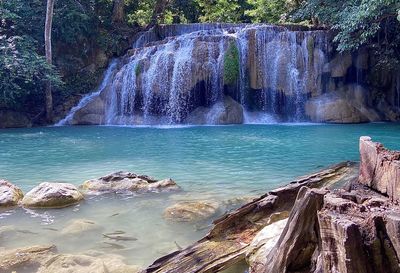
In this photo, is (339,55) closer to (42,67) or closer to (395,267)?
(42,67)

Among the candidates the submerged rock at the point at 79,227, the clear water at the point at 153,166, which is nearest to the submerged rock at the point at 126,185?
the clear water at the point at 153,166

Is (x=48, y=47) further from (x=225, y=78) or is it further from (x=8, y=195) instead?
(x=8, y=195)

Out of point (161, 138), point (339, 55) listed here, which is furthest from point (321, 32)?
point (161, 138)

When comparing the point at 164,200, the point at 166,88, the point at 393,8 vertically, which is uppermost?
the point at 393,8

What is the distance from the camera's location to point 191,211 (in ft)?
17.3

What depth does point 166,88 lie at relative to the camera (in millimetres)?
19281

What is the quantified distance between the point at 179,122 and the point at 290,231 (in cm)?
1667

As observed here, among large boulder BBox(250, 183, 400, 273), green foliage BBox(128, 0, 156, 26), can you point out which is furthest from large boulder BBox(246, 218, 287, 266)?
green foliage BBox(128, 0, 156, 26)

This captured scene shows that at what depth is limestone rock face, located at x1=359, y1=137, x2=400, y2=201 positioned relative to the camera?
2.90m

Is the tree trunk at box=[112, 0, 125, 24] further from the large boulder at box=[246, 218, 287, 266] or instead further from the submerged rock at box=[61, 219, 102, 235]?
the large boulder at box=[246, 218, 287, 266]

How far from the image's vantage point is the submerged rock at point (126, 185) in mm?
6520

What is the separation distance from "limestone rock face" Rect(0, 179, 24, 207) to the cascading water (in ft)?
42.5

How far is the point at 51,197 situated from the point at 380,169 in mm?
4186

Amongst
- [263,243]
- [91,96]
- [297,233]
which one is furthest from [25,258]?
[91,96]
